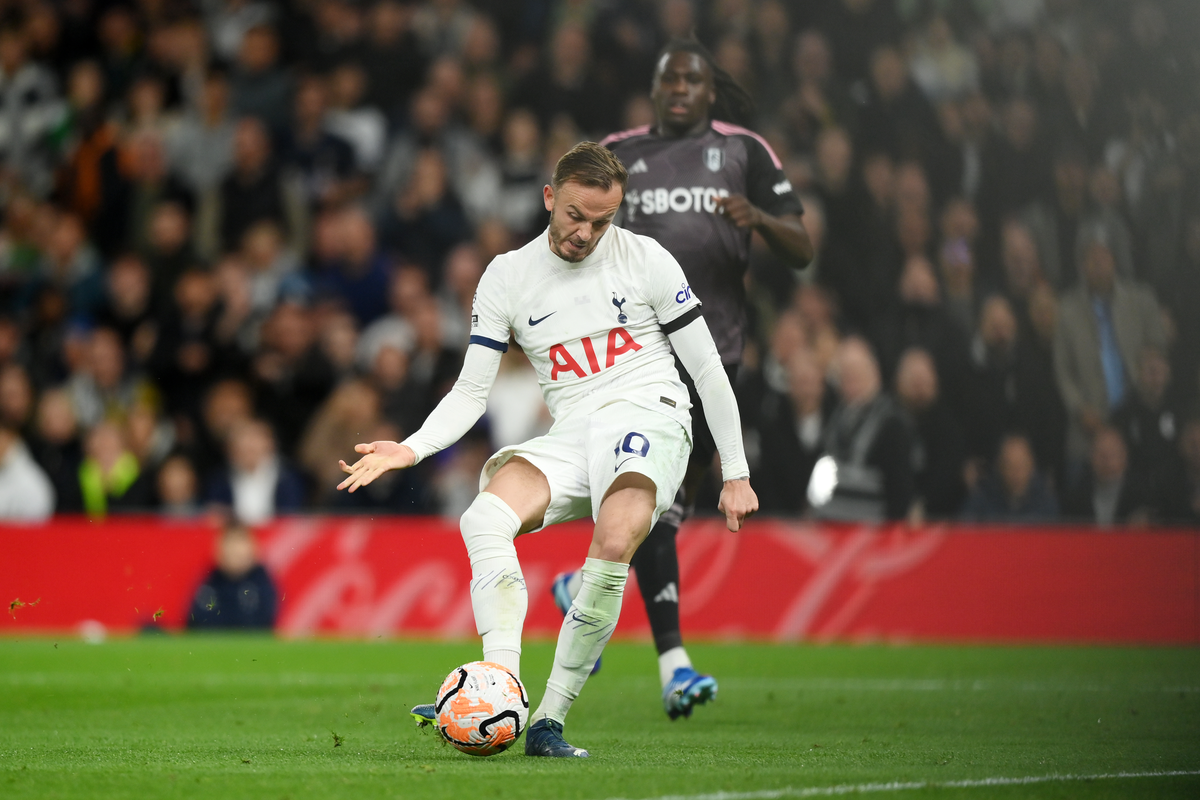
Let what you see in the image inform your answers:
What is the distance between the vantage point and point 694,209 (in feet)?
22.2

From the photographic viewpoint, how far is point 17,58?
14719 millimetres

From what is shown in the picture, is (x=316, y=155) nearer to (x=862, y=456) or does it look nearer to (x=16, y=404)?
(x=16, y=404)

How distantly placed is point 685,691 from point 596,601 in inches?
56.5

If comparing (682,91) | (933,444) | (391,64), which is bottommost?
(933,444)

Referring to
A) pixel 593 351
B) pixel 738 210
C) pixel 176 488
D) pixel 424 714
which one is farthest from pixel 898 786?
pixel 176 488

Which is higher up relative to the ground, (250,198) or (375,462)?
(250,198)

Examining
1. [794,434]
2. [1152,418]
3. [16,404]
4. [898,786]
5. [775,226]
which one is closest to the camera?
[898,786]

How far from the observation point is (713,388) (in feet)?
17.5

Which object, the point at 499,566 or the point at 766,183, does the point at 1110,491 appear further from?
the point at 499,566

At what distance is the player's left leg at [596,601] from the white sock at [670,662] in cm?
152

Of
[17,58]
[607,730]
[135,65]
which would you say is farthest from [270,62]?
[607,730]

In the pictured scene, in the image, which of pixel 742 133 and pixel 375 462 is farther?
pixel 742 133

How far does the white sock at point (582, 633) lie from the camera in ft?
16.6

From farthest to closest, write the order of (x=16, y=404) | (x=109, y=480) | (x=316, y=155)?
(x=316, y=155)
(x=16, y=404)
(x=109, y=480)
